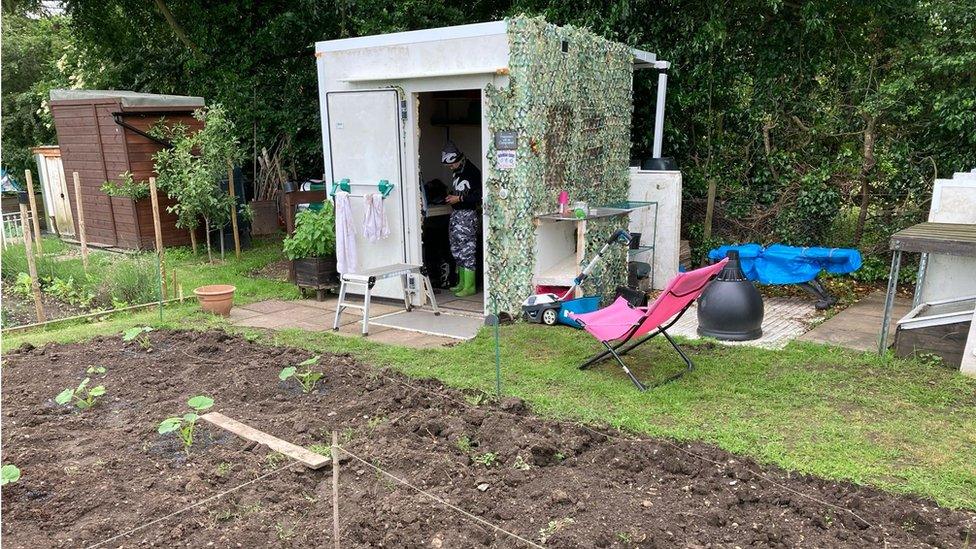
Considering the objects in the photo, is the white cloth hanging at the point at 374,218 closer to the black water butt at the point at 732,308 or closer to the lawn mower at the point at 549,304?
the lawn mower at the point at 549,304

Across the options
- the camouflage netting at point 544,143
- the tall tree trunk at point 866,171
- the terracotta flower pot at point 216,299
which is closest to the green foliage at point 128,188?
the terracotta flower pot at point 216,299

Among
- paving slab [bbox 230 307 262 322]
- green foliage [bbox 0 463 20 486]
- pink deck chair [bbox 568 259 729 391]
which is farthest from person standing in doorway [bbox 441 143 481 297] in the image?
green foliage [bbox 0 463 20 486]

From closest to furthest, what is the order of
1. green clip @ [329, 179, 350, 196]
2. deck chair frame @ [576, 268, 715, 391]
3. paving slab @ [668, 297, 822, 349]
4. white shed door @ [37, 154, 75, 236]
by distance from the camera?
deck chair frame @ [576, 268, 715, 391] < paving slab @ [668, 297, 822, 349] < green clip @ [329, 179, 350, 196] < white shed door @ [37, 154, 75, 236]

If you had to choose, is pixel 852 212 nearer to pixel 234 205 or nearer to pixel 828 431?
pixel 828 431

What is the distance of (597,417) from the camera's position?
167 inches

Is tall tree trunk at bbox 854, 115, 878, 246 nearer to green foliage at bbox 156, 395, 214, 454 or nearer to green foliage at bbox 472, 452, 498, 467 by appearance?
green foliage at bbox 472, 452, 498, 467

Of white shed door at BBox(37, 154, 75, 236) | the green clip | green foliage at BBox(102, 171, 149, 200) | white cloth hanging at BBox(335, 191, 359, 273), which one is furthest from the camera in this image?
white shed door at BBox(37, 154, 75, 236)

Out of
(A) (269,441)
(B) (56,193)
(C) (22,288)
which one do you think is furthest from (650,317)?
(B) (56,193)

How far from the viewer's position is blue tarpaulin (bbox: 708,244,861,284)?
718 centimetres

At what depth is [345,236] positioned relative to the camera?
287 inches

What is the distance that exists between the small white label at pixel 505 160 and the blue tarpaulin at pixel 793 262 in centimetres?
280

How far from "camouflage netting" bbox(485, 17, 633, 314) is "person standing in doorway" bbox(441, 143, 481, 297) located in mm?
988

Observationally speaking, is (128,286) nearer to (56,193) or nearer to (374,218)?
(374,218)

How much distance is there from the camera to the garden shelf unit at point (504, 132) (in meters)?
6.27
